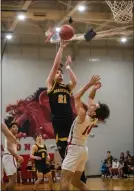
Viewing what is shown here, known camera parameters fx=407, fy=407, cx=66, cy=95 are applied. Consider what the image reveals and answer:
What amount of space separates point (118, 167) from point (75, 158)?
11000mm

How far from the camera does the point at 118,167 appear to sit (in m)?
16.4

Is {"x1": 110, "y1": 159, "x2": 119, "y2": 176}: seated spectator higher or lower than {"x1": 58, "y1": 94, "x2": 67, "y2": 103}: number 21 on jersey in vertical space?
lower

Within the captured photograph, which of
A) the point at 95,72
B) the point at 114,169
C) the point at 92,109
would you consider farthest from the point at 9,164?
the point at 95,72

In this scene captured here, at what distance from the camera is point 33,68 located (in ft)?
54.6

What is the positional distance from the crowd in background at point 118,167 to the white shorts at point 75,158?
1076cm

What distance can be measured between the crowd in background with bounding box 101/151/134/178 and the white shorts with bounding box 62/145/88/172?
35.3 ft

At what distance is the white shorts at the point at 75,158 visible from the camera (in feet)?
18.6

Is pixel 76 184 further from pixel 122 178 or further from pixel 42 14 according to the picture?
pixel 122 178

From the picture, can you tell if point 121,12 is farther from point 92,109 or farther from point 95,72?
point 95,72

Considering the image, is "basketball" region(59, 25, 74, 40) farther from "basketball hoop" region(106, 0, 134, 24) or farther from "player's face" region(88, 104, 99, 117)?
"basketball hoop" region(106, 0, 134, 24)

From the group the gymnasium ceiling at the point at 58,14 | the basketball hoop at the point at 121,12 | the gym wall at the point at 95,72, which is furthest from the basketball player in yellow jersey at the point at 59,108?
the gym wall at the point at 95,72

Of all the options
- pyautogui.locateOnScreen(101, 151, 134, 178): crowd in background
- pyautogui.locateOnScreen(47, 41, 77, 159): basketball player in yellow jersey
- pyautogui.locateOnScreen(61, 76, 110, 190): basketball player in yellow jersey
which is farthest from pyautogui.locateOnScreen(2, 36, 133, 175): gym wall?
pyautogui.locateOnScreen(61, 76, 110, 190): basketball player in yellow jersey

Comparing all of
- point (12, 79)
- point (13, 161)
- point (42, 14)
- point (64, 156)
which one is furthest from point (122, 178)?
point (64, 156)

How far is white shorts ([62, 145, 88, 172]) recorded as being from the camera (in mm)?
5680
